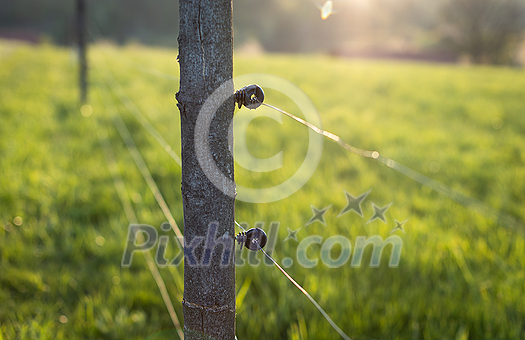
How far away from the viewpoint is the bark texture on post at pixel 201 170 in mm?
655

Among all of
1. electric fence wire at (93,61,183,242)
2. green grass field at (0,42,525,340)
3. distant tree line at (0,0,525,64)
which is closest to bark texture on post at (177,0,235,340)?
green grass field at (0,42,525,340)

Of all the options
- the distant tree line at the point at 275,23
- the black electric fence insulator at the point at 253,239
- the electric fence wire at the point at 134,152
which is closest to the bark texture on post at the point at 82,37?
the electric fence wire at the point at 134,152

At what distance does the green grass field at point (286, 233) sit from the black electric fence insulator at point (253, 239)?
0.89 m

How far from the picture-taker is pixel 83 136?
421 centimetres

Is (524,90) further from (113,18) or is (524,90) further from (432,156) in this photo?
(113,18)

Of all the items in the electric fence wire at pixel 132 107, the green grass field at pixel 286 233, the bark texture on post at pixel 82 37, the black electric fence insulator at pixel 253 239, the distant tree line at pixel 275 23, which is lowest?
the green grass field at pixel 286 233

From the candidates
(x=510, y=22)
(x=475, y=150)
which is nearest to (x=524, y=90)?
(x=475, y=150)

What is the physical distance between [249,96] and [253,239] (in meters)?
0.34

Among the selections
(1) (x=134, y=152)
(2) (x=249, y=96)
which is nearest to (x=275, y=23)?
(1) (x=134, y=152)

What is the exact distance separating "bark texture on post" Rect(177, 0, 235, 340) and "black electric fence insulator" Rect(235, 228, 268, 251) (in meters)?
0.03

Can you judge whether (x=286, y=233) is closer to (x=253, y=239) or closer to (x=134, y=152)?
(x=253, y=239)

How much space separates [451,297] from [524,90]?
10030 millimetres

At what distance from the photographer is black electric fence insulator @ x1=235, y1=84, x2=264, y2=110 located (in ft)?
2.31

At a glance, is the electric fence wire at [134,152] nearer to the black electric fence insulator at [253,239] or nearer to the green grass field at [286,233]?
the green grass field at [286,233]
